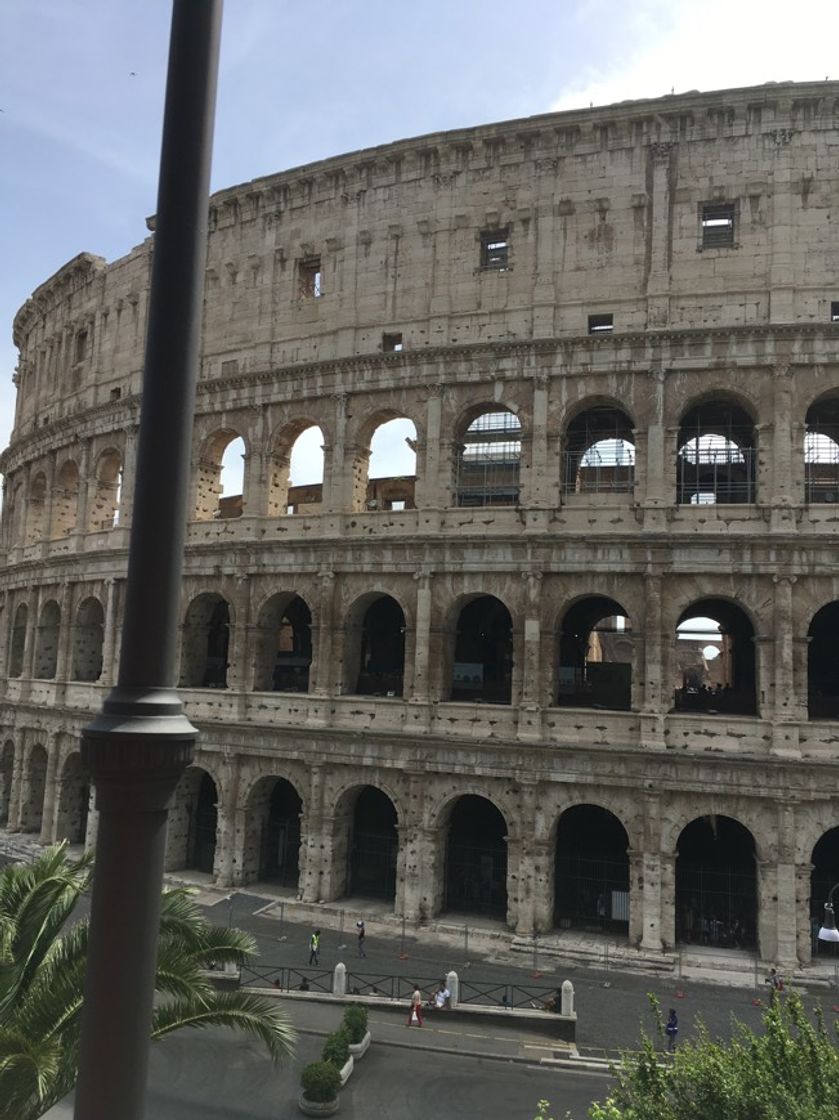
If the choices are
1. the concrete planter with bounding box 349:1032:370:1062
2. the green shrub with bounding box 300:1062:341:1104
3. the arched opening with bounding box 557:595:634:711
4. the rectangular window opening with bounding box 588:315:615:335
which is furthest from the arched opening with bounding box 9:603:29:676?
the green shrub with bounding box 300:1062:341:1104

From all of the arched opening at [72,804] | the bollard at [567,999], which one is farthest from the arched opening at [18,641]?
the bollard at [567,999]

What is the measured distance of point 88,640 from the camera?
115ft

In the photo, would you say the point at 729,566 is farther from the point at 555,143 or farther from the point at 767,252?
the point at 555,143

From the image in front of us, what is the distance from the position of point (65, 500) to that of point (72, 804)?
44.4ft

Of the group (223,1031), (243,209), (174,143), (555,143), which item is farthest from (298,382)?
(174,143)

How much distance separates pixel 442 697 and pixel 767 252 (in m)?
16.6

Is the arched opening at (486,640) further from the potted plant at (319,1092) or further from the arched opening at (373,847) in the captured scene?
the potted plant at (319,1092)

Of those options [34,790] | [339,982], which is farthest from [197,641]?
[339,982]

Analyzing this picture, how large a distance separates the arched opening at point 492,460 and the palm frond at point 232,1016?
2344 cm

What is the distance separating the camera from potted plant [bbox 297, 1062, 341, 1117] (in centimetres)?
1537

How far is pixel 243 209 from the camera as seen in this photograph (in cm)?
3234

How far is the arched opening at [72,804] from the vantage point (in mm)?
33438

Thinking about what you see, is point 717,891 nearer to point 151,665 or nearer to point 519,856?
point 519,856

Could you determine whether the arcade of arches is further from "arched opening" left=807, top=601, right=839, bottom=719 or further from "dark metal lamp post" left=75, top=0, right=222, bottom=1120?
"dark metal lamp post" left=75, top=0, right=222, bottom=1120
